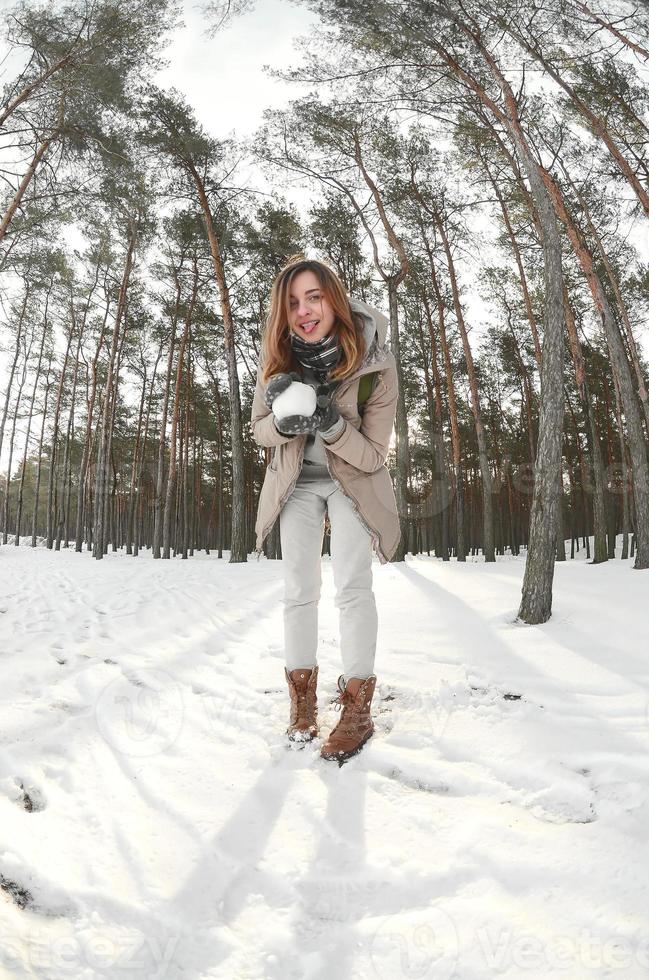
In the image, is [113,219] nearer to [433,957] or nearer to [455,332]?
[455,332]

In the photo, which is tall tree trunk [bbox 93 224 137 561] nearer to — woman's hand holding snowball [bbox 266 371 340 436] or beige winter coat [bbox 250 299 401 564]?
beige winter coat [bbox 250 299 401 564]

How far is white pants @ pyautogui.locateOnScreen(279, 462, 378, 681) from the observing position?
213cm

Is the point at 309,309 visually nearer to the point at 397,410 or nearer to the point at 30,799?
the point at 30,799

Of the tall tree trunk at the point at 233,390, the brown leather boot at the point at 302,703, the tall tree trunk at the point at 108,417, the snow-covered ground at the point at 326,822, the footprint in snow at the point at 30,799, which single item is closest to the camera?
the snow-covered ground at the point at 326,822

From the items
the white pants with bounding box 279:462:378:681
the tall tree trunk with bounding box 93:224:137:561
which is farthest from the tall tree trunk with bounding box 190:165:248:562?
the white pants with bounding box 279:462:378:681

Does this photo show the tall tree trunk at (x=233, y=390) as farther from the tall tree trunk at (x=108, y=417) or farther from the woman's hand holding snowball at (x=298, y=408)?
the woman's hand holding snowball at (x=298, y=408)

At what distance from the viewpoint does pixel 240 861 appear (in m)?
1.36

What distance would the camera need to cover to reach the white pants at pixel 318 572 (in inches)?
83.9

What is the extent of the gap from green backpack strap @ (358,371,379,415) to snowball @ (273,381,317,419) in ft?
1.05

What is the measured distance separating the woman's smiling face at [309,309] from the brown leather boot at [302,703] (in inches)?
57.8

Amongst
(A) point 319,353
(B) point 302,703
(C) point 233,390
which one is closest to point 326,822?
(B) point 302,703

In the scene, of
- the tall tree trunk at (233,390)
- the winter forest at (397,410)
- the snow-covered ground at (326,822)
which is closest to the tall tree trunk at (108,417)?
the winter forest at (397,410)

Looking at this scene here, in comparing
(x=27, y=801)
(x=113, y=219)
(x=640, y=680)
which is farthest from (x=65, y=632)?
(x=113, y=219)

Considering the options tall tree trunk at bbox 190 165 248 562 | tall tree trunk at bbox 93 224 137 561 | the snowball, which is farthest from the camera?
tall tree trunk at bbox 93 224 137 561
